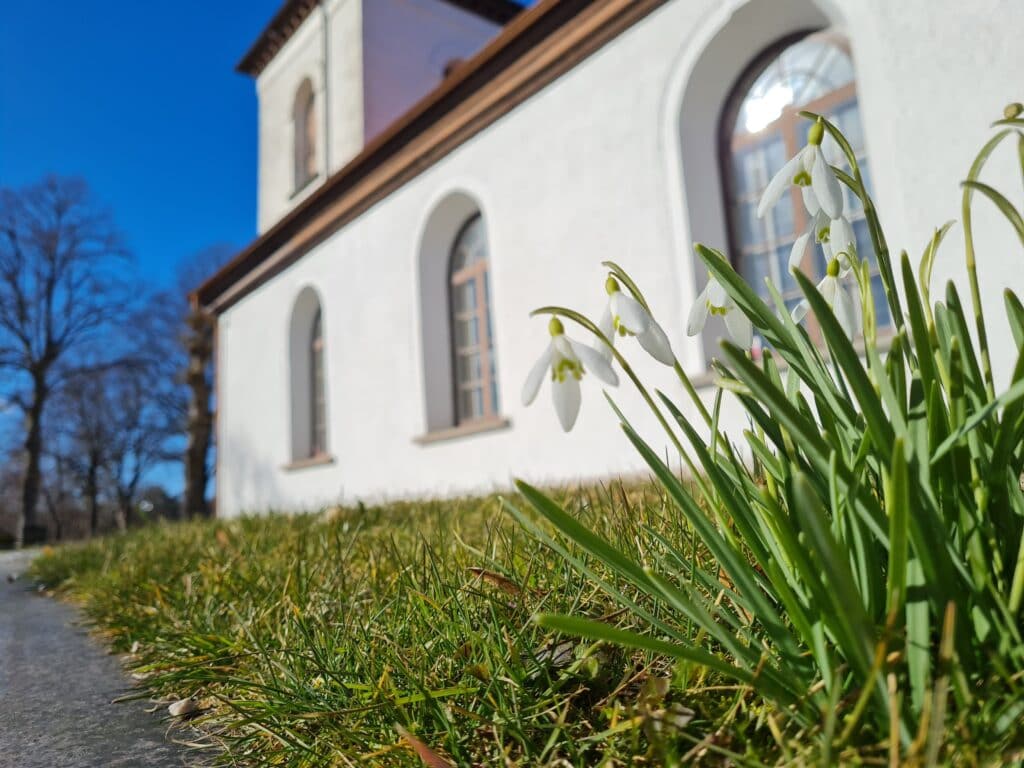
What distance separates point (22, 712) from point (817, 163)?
1941mm

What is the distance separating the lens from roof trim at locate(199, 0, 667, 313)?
21.1 ft

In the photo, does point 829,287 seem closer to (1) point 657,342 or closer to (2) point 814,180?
(2) point 814,180

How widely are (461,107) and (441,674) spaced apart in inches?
289

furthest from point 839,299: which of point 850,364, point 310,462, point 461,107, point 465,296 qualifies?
point 310,462

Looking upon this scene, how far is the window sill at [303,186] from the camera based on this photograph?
531 inches

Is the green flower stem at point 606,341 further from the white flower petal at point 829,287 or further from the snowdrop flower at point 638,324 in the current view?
the white flower petal at point 829,287

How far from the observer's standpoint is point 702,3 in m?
5.51

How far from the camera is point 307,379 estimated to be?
11469mm

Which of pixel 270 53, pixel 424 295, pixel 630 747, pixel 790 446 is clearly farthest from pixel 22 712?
pixel 270 53

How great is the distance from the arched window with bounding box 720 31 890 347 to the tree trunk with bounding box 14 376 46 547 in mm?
21048

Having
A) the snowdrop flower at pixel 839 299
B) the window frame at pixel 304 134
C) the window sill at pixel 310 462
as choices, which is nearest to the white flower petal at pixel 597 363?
the snowdrop flower at pixel 839 299

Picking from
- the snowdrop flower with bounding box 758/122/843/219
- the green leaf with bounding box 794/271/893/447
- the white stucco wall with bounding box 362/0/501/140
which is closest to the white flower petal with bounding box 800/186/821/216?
the snowdrop flower with bounding box 758/122/843/219

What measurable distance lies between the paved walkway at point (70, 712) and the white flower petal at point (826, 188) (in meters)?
1.41

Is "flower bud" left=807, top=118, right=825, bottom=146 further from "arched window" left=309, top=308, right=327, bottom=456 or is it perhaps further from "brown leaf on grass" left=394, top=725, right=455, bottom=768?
"arched window" left=309, top=308, right=327, bottom=456
